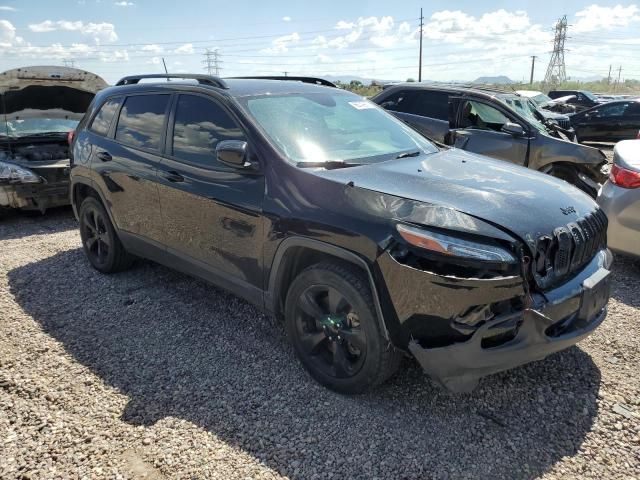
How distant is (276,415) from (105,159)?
294cm

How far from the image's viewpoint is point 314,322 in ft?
10.1

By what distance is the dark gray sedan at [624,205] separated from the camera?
428cm

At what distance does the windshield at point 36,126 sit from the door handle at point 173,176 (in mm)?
4780

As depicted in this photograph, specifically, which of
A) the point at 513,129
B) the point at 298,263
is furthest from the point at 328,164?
the point at 513,129

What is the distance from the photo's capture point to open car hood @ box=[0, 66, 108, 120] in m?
6.95

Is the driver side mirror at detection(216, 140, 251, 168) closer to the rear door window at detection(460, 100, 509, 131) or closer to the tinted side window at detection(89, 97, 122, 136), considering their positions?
the tinted side window at detection(89, 97, 122, 136)

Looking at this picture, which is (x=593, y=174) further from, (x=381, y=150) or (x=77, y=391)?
(x=77, y=391)

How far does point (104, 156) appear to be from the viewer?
453cm

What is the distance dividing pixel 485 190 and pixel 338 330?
45.2 inches

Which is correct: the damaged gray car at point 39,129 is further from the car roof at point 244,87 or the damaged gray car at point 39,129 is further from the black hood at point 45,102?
the car roof at point 244,87

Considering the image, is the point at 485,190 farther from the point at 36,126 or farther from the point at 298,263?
the point at 36,126

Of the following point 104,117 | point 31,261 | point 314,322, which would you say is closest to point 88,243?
point 31,261

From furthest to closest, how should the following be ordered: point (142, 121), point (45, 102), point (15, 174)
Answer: point (45, 102) < point (15, 174) < point (142, 121)

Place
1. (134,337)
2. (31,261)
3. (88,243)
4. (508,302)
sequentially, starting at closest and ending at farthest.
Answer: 1. (508,302)
2. (134,337)
3. (88,243)
4. (31,261)
